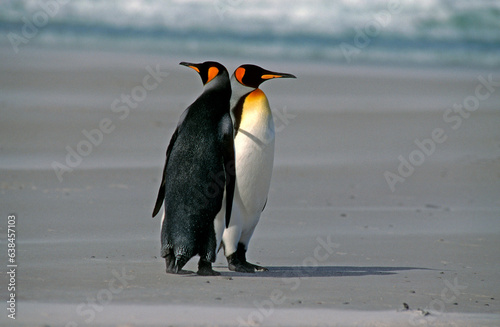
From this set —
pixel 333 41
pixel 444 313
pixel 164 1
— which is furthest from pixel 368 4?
pixel 444 313

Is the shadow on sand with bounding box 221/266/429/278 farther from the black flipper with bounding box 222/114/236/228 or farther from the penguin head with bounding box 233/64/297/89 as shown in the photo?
the penguin head with bounding box 233/64/297/89

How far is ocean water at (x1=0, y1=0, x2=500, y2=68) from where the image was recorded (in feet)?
57.3

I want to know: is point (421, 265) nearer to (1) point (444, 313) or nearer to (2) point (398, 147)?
(1) point (444, 313)

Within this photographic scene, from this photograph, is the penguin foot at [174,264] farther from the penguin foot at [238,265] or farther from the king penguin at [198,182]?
the penguin foot at [238,265]

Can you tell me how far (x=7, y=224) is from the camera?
6227 mm

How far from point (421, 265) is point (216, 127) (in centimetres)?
Answer: 161

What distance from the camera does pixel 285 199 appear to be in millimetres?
7660

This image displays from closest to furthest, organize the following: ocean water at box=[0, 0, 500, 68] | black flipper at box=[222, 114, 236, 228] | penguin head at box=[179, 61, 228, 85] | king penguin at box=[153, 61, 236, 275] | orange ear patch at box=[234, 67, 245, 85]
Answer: king penguin at box=[153, 61, 236, 275] < black flipper at box=[222, 114, 236, 228] < penguin head at box=[179, 61, 228, 85] < orange ear patch at box=[234, 67, 245, 85] < ocean water at box=[0, 0, 500, 68]

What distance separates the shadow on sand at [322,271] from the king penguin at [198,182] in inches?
12.1

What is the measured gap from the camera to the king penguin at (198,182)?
15.8ft

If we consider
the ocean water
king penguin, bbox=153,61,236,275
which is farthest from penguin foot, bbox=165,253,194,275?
the ocean water

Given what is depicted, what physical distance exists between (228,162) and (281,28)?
15.4m

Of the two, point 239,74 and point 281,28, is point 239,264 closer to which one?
point 239,74

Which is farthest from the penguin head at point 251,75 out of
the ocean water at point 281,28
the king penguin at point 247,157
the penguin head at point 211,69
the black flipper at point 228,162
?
the ocean water at point 281,28
